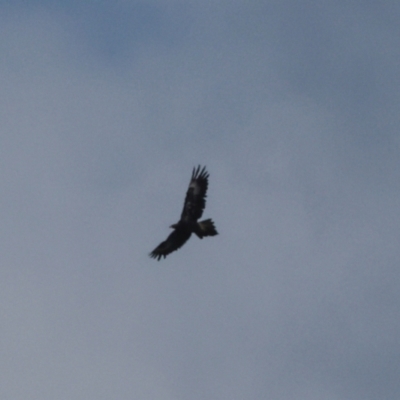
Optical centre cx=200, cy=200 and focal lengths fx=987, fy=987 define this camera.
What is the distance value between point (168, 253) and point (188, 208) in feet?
9.96

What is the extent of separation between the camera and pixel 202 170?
51969 mm

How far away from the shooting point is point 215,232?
50250 mm

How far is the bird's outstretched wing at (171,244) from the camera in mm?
51656

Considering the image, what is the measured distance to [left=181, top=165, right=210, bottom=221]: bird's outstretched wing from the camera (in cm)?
5094

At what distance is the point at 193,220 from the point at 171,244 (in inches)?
90.1

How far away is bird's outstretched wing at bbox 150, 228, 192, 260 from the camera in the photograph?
169 ft

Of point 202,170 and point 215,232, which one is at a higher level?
point 202,170

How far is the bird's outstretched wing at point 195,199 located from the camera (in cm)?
5094

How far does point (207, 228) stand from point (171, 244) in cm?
283

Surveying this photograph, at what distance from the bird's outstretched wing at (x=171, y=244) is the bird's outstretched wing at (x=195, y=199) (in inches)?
42.4

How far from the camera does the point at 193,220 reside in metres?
50.8

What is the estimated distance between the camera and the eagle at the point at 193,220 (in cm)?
Result: 5050

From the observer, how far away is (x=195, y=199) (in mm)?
51156

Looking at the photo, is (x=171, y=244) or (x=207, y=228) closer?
(x=207, y=228)
